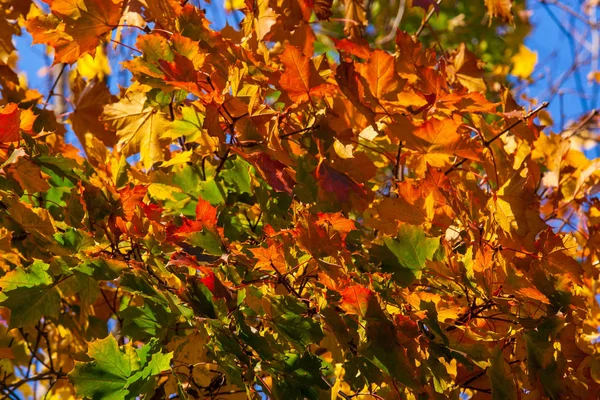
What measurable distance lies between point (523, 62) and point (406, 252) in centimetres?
567

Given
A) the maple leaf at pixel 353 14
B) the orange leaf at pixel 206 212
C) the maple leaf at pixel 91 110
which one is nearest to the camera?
the orange leaf at pixel 206 212

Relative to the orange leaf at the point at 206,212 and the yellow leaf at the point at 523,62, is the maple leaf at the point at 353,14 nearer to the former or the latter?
the orange leaf at the point at 206,212

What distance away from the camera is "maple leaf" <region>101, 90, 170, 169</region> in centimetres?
153

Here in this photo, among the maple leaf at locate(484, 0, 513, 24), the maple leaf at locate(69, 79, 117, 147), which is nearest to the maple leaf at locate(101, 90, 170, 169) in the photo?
the maple leaf at locate(69, 79, 117, 147)

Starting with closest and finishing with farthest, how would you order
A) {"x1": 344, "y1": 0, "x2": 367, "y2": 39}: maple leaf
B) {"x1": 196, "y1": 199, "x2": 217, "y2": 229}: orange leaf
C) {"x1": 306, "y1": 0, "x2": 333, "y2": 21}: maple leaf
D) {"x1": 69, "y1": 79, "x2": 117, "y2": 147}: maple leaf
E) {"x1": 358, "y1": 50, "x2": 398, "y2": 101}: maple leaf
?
{"x1": 196, "y1": 199, "x2": 217, "y2": 229}: orange leaf, {"x1": 358, "y1": 50, "x2": 398, "y2": 101}: maple leaf, {"x1": 306, "y1": 0, "x2": 333, "y2": 21}: maple leaf, {"x1": 69, "y1": 79, "x2": 117, "y2": 147}: maple leaf, {"x1": 344, "y1": 0, "x2": 367, "y2": 39}: maple leaf

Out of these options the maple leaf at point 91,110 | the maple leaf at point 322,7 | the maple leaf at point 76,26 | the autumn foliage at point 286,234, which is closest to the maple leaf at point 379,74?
the autumn foliage at point 286,234

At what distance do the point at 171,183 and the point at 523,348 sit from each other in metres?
0.75

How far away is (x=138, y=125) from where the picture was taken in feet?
5.04

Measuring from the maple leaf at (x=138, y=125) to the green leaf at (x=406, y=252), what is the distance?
20.9 inches

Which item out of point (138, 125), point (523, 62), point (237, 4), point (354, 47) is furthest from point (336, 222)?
point (523, 62)

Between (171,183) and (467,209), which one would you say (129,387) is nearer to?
(171,183)

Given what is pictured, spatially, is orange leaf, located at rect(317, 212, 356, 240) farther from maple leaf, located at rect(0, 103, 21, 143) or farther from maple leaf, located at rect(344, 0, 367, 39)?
maple leaf, located at rect(344, 0, 367, 39)

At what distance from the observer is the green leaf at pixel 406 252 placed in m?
1.23

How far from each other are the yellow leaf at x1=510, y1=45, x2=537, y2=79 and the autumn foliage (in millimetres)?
4799
